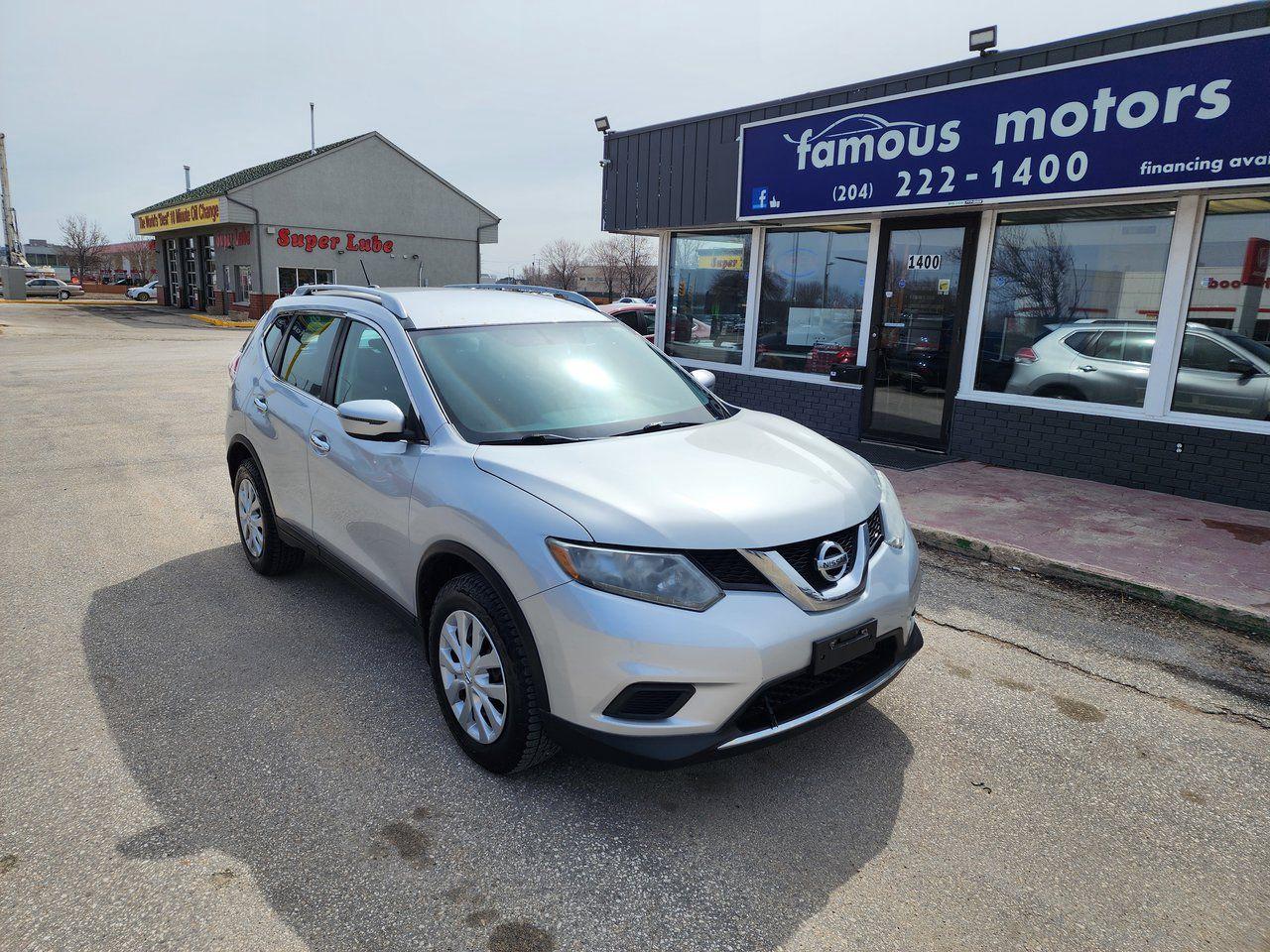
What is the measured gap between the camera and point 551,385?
361cm

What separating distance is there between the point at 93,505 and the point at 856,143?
8.04 metres

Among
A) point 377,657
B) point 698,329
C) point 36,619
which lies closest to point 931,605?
point 377,657

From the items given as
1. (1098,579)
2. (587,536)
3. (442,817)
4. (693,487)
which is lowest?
(442,817)

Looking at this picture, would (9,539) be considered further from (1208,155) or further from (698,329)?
(1208,155)

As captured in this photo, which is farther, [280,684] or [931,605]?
[931,605]

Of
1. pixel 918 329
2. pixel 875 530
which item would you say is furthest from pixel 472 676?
pixel 918 329

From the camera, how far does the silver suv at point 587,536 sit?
2557 mm

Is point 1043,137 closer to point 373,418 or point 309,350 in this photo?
point 309,350

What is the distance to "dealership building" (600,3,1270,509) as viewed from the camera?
659 centimetres

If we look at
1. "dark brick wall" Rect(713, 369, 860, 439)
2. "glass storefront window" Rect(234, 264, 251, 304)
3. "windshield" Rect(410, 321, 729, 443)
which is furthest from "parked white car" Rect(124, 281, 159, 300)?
"windshield" Rect(410, 321, 729, 443)

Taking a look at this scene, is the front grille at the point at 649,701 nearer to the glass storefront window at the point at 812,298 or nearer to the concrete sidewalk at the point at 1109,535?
the concrete sidewalk at the point at 1109,535

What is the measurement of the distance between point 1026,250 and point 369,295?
671cm

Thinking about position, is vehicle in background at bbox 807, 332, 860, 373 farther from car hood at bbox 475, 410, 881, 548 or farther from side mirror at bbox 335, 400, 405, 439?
side mirror at bbox 335, 400, 405, 439

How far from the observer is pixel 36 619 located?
4.36m
